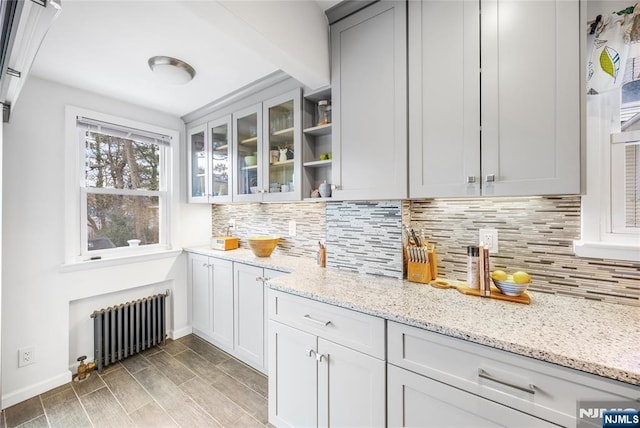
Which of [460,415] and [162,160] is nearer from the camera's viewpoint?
[460,415]

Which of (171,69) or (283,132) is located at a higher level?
(171,69)

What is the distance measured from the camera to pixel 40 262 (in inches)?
81.7

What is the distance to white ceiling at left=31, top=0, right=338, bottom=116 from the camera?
132 centimetres

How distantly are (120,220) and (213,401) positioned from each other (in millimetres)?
1898

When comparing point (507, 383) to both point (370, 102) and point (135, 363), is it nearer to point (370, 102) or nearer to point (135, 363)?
point (370, 102)

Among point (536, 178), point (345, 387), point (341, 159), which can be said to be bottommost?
point (345, 387)

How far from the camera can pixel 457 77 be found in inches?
52.2

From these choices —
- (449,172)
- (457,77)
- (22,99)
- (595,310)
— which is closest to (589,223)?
(595,310)

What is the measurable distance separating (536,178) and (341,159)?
1.02 meters

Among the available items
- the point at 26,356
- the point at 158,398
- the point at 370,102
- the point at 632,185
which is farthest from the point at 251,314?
the point at 632,185

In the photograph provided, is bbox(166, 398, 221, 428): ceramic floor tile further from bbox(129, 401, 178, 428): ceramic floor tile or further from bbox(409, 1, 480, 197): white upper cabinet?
bbox(409, 1, 480, 197): white upper cabinet

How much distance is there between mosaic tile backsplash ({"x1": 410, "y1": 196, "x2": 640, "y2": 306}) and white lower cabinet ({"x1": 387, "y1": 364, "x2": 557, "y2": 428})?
75cm

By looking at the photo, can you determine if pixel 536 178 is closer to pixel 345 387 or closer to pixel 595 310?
pixel 595 310

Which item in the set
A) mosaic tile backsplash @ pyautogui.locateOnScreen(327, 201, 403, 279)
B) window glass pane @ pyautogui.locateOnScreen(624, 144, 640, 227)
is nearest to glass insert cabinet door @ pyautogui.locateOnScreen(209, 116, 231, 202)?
mosaic tile backsplash @ pyautogui.locateOnScreen(327, 201, 403, 279)
